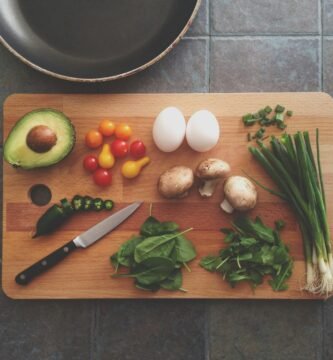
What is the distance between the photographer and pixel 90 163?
1089 mm

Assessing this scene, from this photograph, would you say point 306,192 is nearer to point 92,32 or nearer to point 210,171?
point 210,171

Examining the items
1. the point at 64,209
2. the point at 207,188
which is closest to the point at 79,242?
the point at 64,209

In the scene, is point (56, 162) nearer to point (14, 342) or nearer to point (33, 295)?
point (33, 295)

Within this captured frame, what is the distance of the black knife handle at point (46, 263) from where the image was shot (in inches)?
43.0

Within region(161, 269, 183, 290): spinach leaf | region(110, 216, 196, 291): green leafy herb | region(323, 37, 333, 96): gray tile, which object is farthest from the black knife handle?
region(323, 37, 333, 96): gray tile

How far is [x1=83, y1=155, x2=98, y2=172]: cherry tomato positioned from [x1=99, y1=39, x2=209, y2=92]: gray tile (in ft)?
0.57

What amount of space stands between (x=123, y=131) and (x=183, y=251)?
31cm

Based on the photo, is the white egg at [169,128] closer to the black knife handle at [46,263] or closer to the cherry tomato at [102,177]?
the cherry tomato at [102,177]

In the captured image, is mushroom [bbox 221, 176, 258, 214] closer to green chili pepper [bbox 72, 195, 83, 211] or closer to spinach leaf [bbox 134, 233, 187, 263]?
spinach leaf [bbox 134, 233, 187, 263]

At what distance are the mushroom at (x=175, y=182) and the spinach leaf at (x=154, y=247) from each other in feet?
0.31

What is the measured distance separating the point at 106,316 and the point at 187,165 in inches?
16.5

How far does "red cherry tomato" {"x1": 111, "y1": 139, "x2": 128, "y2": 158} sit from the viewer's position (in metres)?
1.09

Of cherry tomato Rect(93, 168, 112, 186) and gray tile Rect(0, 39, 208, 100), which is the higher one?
gray tile Rect(0, 39, 208, 100)

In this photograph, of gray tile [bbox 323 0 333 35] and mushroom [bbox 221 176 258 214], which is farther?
gray tile [bbox 323 0 333 35]
